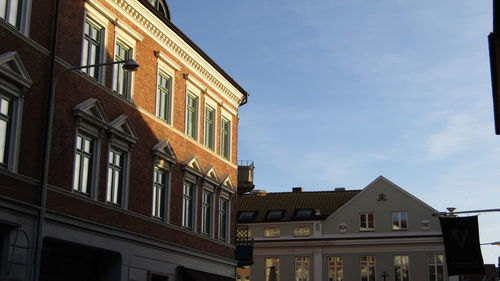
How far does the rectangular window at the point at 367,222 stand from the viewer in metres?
63.6

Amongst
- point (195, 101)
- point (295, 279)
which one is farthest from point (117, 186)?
point (295, 279)

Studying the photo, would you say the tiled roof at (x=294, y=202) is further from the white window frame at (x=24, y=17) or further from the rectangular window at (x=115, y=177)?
the white window frame at (x=24, y=17)

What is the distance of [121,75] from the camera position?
25.7m

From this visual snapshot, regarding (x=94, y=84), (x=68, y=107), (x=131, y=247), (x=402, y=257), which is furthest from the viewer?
(x=402, y=257)

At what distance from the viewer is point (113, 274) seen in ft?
80.7

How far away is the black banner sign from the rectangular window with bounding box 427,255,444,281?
3670cm

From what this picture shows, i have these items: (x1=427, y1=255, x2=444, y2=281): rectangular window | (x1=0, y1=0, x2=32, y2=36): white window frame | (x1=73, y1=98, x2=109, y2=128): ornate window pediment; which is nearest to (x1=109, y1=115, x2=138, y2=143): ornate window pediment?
(x1=73, y1=98, x2=109, y2=128): ornate window pediment

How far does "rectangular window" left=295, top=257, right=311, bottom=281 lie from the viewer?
63.4m

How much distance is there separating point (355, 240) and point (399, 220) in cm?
397

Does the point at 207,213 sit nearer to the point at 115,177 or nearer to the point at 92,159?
the point at 115,177

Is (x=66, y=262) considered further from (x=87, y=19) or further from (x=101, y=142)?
(x=87, y=19)

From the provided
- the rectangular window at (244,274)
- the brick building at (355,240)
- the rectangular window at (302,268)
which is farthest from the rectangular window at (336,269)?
the rectangular window at (244,274)

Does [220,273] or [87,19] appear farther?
[220,273]

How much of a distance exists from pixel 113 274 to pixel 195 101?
9.43m
